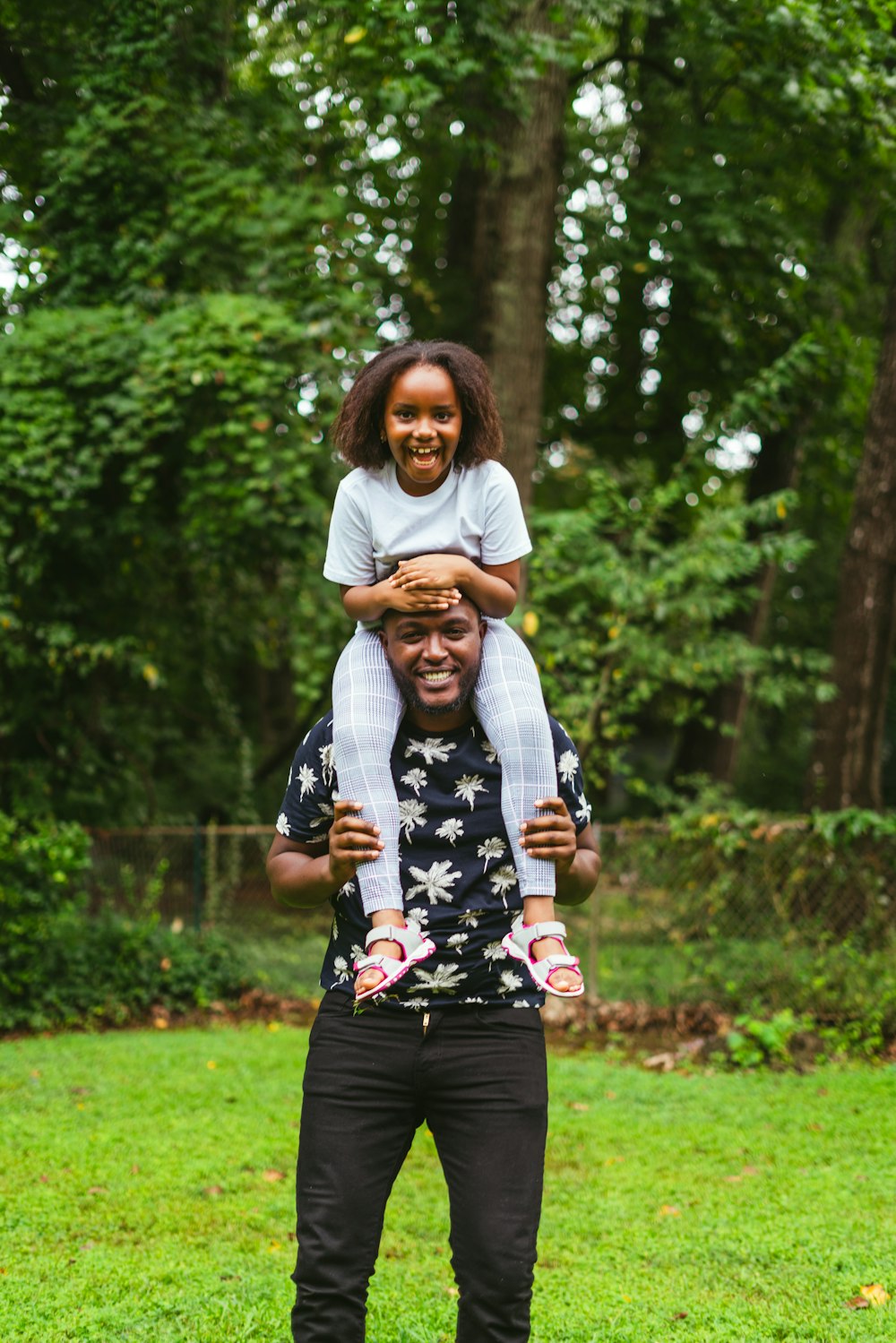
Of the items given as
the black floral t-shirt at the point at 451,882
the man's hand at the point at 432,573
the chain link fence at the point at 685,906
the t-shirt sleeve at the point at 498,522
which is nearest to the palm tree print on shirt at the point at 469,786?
the black floral t-shirt at the point at 451,882

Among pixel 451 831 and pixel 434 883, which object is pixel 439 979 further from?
pixel 451 831

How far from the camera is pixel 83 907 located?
29.6 feet

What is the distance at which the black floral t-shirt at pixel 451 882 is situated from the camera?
8.38ft

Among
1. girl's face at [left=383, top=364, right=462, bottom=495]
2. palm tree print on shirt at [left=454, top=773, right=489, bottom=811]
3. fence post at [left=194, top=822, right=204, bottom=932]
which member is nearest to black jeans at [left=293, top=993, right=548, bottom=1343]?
palm tree print on shirt at [left=454, top=773, right=489, bottom=811]

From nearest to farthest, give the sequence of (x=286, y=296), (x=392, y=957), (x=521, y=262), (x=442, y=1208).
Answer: (x=392, y=957)
(x=442, y=1208)
(x=286, y=296)
(x=521, y=262)

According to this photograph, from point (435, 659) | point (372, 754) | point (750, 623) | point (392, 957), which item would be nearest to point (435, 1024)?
point (392, 957)

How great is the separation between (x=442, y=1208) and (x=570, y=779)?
9.46 ft

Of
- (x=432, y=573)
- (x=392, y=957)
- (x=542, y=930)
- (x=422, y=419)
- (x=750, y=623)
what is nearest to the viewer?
(x=392, y=957)

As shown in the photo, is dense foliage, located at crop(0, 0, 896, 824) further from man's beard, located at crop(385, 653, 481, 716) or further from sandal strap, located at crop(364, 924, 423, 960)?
sandal strap, located at crop(364, 924, 423, 960)

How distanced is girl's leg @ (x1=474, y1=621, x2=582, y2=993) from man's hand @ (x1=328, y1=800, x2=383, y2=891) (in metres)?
0.30

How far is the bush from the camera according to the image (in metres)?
7.64

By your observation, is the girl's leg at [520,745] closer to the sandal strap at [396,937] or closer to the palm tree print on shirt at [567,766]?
the palm tree print on shirt at [567,766]

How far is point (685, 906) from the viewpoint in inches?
324

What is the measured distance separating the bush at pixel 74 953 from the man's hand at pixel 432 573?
18.0ft
